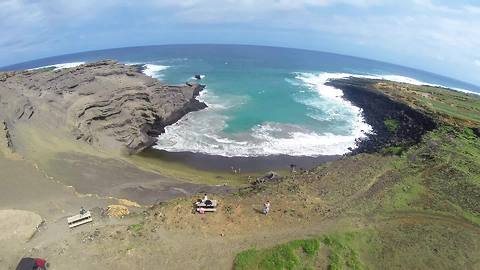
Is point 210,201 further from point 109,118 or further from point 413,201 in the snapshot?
point 109,118

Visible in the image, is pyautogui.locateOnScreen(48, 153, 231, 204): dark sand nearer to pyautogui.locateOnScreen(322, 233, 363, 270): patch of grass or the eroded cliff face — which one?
the eroded cliff face

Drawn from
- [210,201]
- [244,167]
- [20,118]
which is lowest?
[244,167]

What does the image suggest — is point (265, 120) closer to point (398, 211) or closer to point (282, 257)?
point (398, 211)

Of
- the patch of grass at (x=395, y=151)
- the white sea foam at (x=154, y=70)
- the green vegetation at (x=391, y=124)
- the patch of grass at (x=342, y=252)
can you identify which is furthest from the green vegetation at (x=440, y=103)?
the white sea foam at (x=154, y=70)

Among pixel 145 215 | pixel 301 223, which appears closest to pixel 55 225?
pixel 145 215

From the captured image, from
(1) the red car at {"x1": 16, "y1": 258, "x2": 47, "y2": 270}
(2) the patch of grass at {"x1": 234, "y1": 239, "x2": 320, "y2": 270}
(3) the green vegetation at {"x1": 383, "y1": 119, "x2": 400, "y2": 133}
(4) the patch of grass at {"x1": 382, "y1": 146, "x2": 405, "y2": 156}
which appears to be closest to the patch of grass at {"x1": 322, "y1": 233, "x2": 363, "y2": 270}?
(2) the patch of grass at {"x1": 234, "y1": 239, "x2": 320, "y2": 270}

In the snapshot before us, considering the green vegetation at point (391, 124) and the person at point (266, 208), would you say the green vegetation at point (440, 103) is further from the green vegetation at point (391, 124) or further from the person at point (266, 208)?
the person at point (266, 208)

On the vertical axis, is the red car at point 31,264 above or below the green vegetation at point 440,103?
below

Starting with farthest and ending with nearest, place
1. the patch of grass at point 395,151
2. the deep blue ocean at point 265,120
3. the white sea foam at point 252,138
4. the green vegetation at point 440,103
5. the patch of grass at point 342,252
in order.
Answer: the green vegetation at point 440,103 → the deep blue ocean at point 265,120 → the white sea foam at point 252,138 → the patch of grass at point 395,151 → the patch of grass at point 342,252
